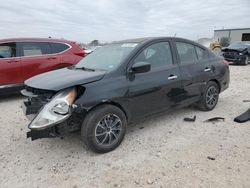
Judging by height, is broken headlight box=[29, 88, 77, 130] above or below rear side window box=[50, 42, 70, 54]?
below

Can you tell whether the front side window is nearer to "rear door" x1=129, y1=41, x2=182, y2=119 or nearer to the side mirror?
"rear door" x1=129, y1=41, x2=182, y2=119

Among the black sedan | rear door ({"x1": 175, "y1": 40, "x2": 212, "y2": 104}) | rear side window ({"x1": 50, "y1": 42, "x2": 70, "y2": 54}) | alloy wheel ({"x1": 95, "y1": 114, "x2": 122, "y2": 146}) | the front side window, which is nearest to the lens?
the black sedan

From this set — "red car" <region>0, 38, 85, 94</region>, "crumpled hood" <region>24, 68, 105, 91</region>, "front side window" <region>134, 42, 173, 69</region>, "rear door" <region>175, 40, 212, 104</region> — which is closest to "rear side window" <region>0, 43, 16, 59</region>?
"red car" <region>0, 38, 85, 94</region>

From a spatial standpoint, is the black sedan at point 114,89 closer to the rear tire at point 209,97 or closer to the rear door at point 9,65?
the rear tire at point 209,97

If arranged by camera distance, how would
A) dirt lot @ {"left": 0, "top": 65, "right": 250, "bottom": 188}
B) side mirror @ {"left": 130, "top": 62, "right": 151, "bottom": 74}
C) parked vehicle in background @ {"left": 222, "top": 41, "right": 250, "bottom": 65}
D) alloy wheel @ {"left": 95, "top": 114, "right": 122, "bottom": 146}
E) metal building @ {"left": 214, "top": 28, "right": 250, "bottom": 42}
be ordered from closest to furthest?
1. dirt lot @ {"left": 0, "top": 65, "right": 250, "bottom": 188}
2. alloy wheel @ {"left": 95, "top": 114, "right": 122, "bottom": 146}
3. side mirror @ {"left": 130, "top": 62, "right": 151, "bottom": 74}
4. parked vehicle in background @ {"left": 222, "top": 41, "right": 250, "bottom": 65}
5. metal building @ {"left": 214, "top": 28, "right": 250, "bottom": 42}

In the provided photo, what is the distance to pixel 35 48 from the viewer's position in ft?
21.2

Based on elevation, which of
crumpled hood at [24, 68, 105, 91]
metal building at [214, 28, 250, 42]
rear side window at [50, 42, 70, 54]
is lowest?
crumpled hood at [24, 68, 105, 91]

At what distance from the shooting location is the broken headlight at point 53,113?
282 cm

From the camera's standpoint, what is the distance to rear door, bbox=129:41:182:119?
3508 mm

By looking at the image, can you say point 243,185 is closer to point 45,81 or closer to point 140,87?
point 140,87

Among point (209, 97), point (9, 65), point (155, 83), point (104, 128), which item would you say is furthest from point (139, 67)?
point (9, 65)

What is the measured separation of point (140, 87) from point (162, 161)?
3.74 feet

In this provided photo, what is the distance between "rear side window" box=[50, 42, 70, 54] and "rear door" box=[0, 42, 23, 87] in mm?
998

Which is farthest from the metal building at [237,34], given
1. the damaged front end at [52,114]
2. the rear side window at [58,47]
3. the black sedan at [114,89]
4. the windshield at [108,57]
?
the damaged front end at [52,114]
